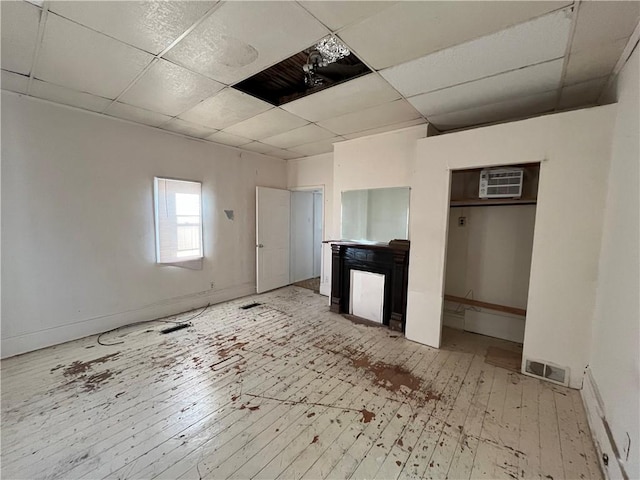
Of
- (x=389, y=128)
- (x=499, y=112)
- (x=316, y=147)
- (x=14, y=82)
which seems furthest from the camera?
(x=316, y=147)

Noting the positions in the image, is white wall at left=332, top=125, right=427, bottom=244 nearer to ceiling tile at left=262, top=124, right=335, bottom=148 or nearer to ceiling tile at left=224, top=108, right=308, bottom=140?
ceiling tile at left=262, top=124, right=335, bottom=148

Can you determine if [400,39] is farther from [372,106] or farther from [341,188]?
[341,188]

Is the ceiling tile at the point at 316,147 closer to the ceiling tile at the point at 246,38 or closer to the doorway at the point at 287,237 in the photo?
the doorway at the point at 287,237

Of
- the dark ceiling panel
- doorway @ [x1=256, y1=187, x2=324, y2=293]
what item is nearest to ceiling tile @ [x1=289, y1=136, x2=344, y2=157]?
doorway @ [x1=256, y1=187, x2=324, y2=293]

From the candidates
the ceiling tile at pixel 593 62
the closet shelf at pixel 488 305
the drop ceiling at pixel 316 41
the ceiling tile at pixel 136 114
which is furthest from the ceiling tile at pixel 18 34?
the closet shelf at pixel 488 305

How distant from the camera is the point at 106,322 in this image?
3.27 meters

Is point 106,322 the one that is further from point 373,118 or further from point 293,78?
point 373,118

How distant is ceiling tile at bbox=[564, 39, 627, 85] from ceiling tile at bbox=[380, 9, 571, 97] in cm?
19

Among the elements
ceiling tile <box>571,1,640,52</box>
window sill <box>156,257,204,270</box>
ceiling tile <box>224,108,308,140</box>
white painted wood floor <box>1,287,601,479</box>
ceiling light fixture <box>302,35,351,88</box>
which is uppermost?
ceiling light fixture <box>302,35,351,88</box>

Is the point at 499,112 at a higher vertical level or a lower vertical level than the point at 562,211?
higher

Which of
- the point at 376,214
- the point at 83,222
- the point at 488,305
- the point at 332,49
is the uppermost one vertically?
the point at 332,49

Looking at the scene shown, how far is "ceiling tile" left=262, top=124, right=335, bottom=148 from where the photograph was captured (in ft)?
11.6

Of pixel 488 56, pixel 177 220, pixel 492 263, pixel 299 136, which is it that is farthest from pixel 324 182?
pixel 488 56

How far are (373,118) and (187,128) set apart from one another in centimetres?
256
